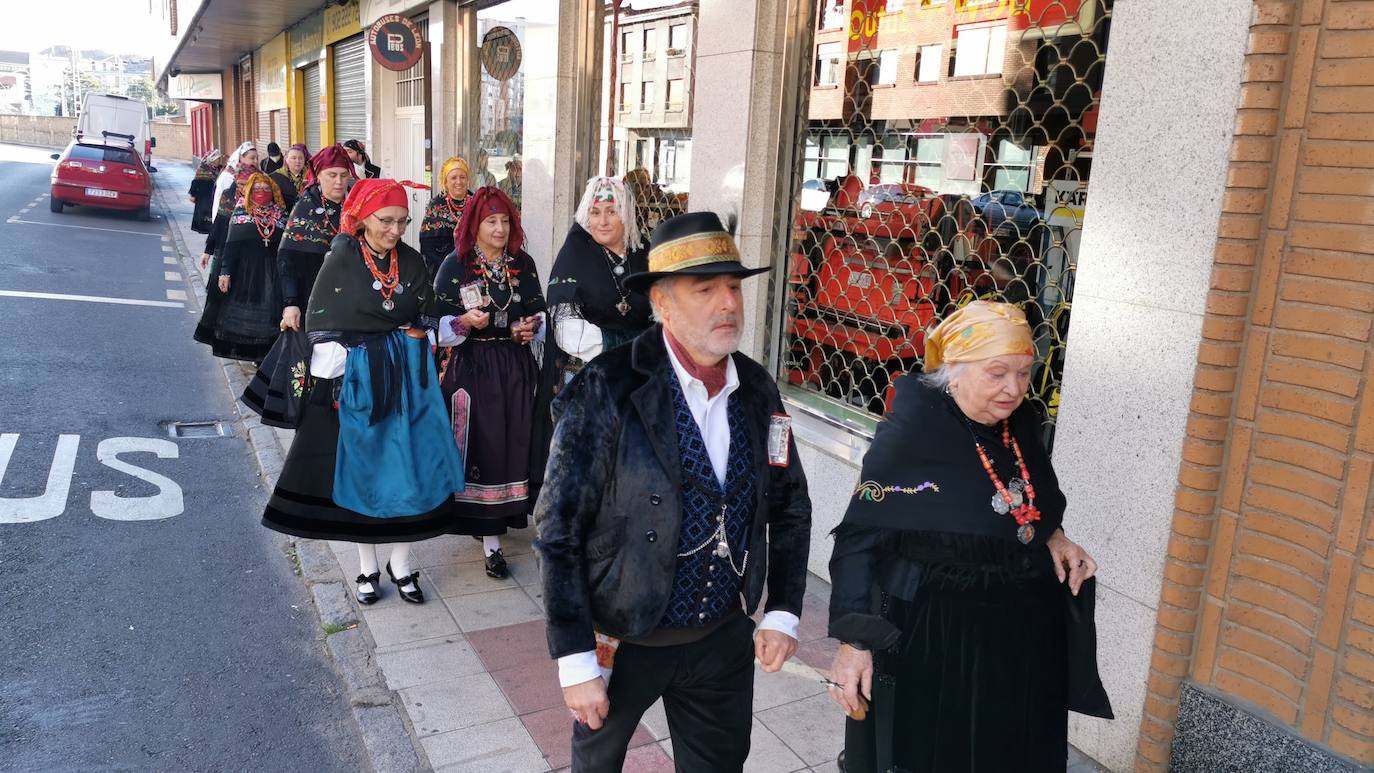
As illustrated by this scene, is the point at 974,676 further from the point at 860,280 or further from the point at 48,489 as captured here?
the point at 48,489

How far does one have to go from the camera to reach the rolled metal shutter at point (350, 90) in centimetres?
1602

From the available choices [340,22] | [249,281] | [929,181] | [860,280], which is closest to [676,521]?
[929,181]

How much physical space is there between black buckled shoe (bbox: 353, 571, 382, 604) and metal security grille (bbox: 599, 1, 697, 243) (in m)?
3.10

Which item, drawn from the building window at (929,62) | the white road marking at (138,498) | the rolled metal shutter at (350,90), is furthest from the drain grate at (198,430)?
the rolled metal shutter at (350,90)

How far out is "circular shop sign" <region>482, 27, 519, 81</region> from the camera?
977cm

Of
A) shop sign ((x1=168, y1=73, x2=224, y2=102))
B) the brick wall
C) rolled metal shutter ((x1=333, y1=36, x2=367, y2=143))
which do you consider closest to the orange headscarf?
the brick wall

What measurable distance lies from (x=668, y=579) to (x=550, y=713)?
73.3 inches

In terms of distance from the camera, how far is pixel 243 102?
32969mm

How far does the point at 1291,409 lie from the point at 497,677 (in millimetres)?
3097

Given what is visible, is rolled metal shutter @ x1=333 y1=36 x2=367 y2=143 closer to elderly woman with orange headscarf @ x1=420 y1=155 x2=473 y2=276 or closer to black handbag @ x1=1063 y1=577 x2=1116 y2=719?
elderly woman with orange headscarf @ x1=420 y1=155 x2=473 y2=276

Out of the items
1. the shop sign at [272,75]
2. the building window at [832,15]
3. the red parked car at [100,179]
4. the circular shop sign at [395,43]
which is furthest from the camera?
the red parked car at [100,179]

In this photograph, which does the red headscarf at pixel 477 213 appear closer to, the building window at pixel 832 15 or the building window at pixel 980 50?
the building window at pixel 832 15

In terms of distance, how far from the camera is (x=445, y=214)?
7816 mm

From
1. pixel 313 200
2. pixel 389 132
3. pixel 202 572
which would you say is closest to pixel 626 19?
pixel 313 200
